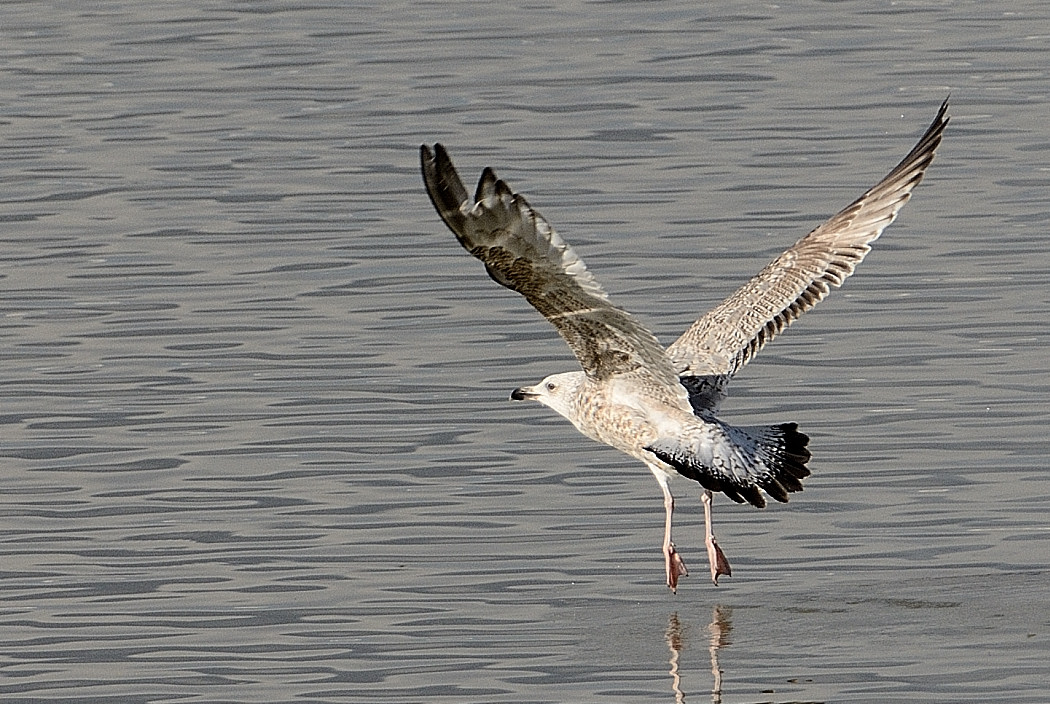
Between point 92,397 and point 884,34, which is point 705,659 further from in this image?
point 884,34

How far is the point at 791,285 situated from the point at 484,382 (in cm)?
207

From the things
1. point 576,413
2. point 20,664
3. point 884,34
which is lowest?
point 20,664

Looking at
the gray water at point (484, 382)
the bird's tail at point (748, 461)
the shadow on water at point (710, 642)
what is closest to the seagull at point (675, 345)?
the bird's tail at point (748, 461)

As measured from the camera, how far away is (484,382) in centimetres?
1259

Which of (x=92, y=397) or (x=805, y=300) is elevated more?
(x=805, y=300)

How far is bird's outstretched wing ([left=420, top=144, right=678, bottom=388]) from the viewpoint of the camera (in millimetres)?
7891

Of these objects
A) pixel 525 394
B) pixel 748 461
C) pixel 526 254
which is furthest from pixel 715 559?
pixel 526 254

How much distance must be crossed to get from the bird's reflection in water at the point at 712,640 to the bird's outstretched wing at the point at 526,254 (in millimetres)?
1047

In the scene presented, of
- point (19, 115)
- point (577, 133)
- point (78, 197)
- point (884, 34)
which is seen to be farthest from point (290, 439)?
point (884, 34)

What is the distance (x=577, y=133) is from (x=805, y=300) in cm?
873

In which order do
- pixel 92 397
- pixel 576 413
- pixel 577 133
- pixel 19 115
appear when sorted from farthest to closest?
pixel 19 115 → pixel 577 133 → pixel 92 397 → pixel 576 413

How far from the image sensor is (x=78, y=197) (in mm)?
17625

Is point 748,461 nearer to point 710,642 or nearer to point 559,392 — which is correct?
point 710,642

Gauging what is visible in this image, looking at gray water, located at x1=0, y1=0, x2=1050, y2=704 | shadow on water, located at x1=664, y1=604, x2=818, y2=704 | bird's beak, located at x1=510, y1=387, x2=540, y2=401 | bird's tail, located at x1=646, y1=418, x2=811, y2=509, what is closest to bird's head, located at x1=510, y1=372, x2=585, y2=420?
bird's beak, located at x1=510, y1=387, x2=540, y2=401
